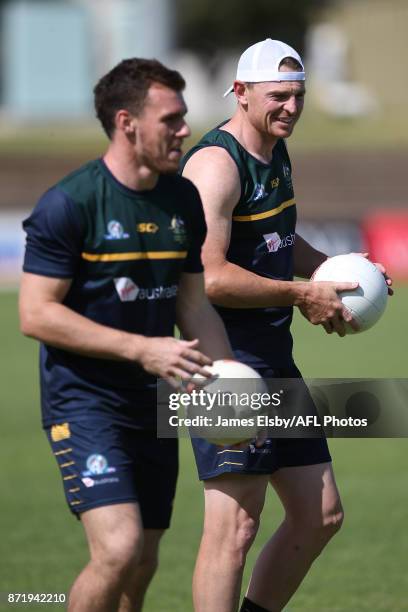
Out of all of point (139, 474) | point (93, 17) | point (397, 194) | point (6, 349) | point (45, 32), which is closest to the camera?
point (139, 474)

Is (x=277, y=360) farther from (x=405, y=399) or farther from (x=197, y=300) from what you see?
(x=405, y=399)

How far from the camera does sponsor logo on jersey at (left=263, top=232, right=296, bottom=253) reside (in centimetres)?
578

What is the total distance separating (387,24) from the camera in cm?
6619

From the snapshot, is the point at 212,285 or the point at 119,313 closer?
the point at 119,313

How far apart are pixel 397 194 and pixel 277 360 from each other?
2765cm

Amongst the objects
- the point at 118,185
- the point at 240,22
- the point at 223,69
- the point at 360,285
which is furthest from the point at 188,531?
the point at 240,22

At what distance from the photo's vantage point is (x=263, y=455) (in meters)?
5.57

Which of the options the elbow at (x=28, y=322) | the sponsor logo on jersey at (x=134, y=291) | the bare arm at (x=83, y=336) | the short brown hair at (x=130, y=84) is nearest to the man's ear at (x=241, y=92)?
the short brown hair at (x=130, y=84)

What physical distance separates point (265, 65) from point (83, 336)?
66.9 inches

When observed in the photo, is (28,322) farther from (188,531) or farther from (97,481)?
(188,531)

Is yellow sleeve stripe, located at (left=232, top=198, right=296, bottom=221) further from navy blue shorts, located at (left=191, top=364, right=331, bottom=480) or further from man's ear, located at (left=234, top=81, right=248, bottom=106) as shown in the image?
navy blue shorts, located at (left=191, top=364, right=331, bottom=480)

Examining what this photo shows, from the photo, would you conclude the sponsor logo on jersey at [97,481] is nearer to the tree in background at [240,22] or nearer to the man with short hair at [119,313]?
the man with short hair at [119,313]

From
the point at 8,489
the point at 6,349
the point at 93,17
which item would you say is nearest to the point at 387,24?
the point at 93,17

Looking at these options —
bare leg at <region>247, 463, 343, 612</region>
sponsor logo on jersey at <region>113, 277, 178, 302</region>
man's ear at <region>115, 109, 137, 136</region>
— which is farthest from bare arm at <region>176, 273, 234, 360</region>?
bare leg at <region>247, 463, 343, 612</region>
